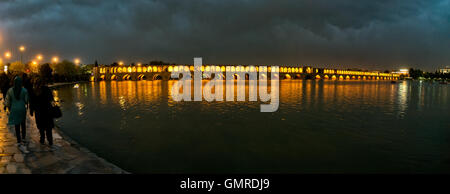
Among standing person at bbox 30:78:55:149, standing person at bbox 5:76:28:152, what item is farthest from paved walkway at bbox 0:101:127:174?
standing person at bbox 30:78:55:149

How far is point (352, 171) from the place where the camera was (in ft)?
25.1

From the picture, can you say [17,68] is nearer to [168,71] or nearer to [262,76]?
[168,71]

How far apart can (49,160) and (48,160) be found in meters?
0.02

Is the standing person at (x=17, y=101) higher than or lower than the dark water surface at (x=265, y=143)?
higher

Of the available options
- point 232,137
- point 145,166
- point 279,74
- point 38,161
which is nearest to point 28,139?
point 38,161

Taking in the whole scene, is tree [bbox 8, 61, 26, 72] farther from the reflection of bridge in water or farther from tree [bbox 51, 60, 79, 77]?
the reflection of bridge in water

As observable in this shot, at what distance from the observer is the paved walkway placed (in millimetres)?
5789

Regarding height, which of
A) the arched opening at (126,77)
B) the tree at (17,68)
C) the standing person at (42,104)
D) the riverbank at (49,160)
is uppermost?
the tree at (17,68)

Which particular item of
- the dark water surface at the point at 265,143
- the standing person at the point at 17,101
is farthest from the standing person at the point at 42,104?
the dark water surface at the point at 265,143

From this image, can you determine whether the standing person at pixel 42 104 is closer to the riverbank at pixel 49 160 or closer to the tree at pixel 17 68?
the riverbank at pixel 49 160

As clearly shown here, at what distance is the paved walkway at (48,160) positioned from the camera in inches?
228

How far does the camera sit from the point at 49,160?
6.39 meters
